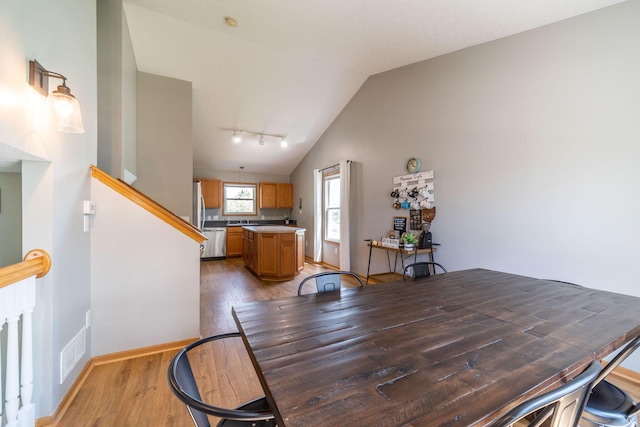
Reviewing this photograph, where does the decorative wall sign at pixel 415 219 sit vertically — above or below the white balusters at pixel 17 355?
above

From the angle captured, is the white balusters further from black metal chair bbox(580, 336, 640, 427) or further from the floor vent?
black metal chair bbox(580, 336, 640, 427)

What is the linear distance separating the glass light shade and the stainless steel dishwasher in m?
5.31

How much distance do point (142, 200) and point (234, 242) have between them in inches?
182

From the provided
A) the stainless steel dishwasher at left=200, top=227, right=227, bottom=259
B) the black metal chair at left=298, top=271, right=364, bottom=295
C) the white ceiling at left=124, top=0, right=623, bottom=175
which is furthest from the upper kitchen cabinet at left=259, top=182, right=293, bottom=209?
the black metal chair at left=298, top=271, right=364, bottom=295

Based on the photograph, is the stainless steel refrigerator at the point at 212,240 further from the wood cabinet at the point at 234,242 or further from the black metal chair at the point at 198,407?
the black metal chair at the point at 198,407

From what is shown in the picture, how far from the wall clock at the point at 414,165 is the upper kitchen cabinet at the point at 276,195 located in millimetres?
4372

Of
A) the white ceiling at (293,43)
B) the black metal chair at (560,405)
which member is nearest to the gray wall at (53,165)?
the white ceiling at (293,43)

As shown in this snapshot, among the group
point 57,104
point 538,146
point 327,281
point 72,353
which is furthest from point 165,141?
point 538,146

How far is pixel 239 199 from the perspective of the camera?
719 cm

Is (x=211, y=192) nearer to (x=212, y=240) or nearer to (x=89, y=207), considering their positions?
(x=212, y=240)

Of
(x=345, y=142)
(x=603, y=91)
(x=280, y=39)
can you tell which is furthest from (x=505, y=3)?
(x=345, y=142)

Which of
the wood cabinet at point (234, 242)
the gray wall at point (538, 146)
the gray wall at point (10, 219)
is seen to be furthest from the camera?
the wood cabinet at point (234, 242)

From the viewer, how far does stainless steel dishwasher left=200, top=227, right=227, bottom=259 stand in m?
6.40

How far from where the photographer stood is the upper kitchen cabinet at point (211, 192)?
646cm
